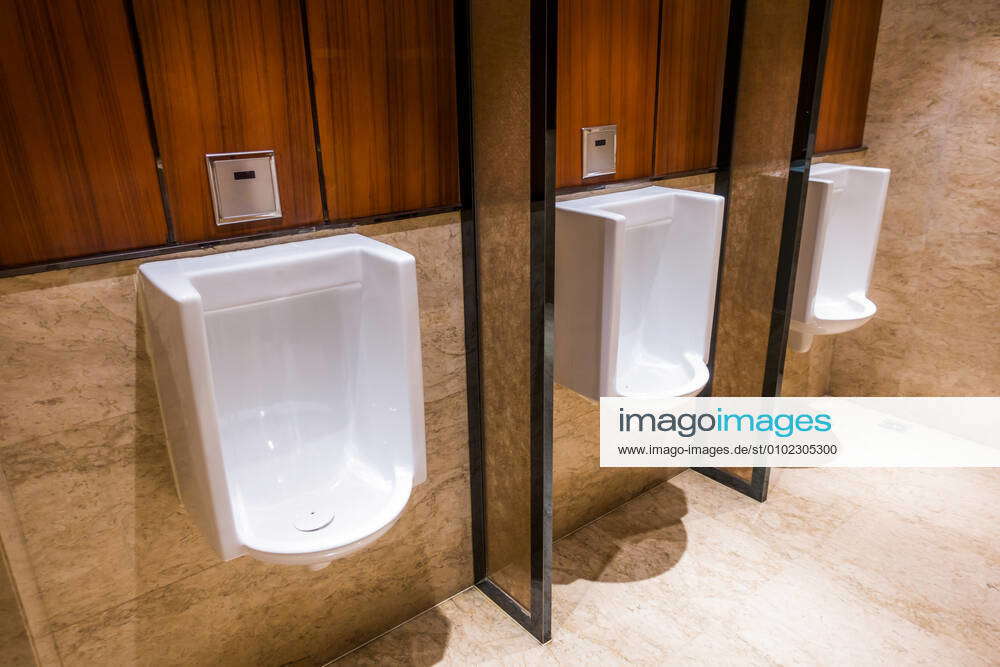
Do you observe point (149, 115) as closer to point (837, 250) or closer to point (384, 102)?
point (384, 102)

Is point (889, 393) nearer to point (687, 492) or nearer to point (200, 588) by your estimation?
point (687, 492)

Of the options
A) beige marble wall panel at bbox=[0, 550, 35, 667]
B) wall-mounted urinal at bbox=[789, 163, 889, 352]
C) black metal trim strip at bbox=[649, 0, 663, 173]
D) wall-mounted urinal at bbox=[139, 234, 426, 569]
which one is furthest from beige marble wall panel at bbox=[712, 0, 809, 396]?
beige marble wall panel at bbox=[0, 550, 35, 667]

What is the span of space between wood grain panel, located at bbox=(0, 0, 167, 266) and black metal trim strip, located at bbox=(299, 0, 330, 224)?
32cm

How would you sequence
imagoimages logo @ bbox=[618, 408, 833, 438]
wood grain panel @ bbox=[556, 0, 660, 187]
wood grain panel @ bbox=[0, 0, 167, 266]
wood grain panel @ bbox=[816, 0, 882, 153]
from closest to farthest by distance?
1. wood grain panel @ bbox=[0, 0, 167, 266]
2. wood grain panel @ bbox=[556, 0, 660, 187]
3. imagoimages logo @ bbox=[618, 408, 833, 438]
4. wood grain panel @ bbox=[816, 0, 882, 153]

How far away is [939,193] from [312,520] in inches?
105

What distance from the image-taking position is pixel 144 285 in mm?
1234

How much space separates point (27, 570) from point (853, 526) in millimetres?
2359

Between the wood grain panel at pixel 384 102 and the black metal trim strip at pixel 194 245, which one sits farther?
the wood grain panel at pixel 384 102

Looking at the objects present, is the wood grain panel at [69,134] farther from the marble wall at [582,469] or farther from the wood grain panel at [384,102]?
the marble wall at [582,469]

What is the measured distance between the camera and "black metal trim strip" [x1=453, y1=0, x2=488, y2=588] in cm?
152

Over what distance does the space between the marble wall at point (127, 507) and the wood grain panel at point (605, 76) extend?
41 centimetres

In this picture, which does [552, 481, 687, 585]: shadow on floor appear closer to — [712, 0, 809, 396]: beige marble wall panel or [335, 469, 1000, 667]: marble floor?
[335, 469, 1000, 667]: marble floor

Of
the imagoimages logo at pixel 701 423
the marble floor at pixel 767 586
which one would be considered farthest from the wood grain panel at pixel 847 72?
the marble floor at pixel 767 586

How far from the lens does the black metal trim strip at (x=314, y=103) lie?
1.32 m
